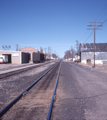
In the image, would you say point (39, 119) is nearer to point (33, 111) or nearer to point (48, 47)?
point (33, 111)

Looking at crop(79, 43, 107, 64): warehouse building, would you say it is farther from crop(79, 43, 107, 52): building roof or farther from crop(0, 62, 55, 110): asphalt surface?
crop(0, 62, 55, 110): asphalt surface

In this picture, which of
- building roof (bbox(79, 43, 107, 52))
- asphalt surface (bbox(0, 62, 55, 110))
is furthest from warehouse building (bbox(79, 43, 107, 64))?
asphalt surface (bbox(0, 62, 55, 110))

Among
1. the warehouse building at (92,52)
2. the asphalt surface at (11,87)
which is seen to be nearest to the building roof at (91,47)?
the warehouse building at (92,52)

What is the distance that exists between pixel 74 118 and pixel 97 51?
2056 inches

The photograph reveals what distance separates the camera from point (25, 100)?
226 inches

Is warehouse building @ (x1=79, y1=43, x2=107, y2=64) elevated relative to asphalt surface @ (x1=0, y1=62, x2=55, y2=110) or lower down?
elevated

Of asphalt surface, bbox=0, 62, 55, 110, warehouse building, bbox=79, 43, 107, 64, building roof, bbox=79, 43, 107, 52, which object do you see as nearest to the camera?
asphalt surface, bbox=0, 62, 55, 110

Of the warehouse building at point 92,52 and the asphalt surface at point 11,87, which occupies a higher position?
the warehouse building at point 92,52

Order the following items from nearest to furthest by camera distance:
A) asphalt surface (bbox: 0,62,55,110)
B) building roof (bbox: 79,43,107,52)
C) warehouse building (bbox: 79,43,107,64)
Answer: asphalt surface (bbox: 0,62,55,110)
warehouse building (bbox: 79,43,107,64)
building roof (bbox: 79,43,107,52)

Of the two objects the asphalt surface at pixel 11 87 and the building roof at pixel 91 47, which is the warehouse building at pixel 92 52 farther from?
the asphalt surface at pixel 11 87

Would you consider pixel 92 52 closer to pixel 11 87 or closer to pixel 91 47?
pixel 91 47

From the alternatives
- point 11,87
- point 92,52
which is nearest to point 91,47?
point 92,52

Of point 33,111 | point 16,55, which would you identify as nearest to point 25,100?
point 33,111

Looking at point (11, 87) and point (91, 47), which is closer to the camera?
point (11, 87)
